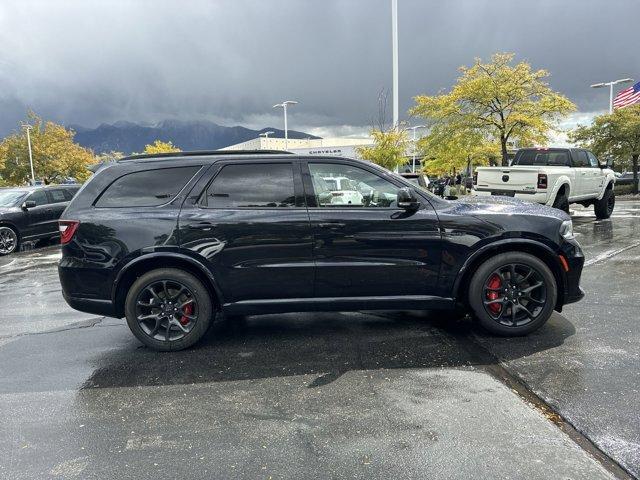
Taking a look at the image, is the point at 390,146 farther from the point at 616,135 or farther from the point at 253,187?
the point at 253,187

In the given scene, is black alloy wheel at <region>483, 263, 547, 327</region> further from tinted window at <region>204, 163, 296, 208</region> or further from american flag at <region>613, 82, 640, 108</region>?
american flag at <region>613, 82, 640, 108</region>

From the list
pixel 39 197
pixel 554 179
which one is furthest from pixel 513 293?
pixel 39 197

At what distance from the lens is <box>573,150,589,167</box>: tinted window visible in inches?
503

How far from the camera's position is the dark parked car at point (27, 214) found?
1203 centimetres

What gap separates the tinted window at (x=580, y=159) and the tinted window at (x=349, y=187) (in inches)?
409

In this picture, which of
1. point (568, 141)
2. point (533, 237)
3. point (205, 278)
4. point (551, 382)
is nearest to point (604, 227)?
point (533, 237)

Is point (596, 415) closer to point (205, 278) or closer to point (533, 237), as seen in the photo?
point (533, 237)

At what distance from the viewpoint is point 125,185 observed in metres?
4.50

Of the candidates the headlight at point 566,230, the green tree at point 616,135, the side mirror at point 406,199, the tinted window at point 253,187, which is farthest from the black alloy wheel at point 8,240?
the green tree at point 616,135

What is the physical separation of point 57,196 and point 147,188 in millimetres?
10641

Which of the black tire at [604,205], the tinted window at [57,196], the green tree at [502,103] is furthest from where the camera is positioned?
the green tree at [502,103]

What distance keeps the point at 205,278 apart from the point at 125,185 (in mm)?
1163

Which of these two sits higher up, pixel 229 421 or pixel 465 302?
pixel 465 302

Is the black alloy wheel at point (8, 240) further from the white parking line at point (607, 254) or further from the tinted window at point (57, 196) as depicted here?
the white parking line at point (607, 254)
